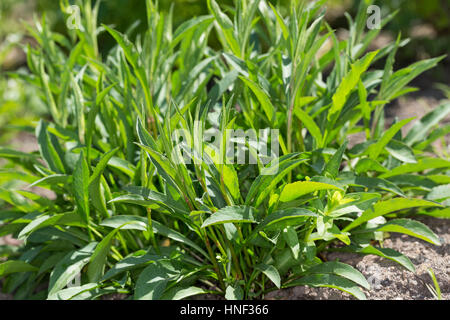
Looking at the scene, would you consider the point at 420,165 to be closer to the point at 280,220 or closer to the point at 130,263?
the point at 280,220

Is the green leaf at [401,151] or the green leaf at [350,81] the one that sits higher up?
the green leaf at [350,81]

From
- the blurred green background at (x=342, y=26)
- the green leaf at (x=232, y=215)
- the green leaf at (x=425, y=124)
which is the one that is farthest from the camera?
the blurred green background at (x=342, y=26)

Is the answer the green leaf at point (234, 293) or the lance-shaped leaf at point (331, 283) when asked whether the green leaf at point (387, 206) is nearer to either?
the lance-shaped leaf at point (331, 283)

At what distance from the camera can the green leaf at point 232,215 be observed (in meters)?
1.36

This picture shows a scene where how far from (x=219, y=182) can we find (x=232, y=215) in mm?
170

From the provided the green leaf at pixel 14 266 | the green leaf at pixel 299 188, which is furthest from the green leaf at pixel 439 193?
the green leaf at pixel 14 266

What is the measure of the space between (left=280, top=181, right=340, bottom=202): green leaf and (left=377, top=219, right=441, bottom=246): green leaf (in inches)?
14.2

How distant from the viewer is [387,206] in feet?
5.16

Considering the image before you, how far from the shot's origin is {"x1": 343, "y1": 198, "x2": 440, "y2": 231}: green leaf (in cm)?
153

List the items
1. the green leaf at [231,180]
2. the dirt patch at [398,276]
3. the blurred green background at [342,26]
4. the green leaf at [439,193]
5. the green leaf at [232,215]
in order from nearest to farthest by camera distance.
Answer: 1. the green leaf at [232,215]
2. the green leaf at [231,180]
3. the dirt patch at [398,276]
4. the green leaf at [439,193]
5. the blurred green background at [342,26]

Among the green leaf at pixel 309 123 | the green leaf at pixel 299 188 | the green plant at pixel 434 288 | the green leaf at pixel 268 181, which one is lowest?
the green plant at pixel 434 288

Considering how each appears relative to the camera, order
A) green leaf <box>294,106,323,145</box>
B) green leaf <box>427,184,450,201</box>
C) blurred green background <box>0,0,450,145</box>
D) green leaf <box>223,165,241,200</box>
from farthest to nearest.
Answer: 1. blurred green background <box>0,0,450,145</box>
2. green leaf <box>427,184,450,201</box>
3. green leaf <box>294,106,323,145</box>
4. green leaf <box>223,165,241,200</box>

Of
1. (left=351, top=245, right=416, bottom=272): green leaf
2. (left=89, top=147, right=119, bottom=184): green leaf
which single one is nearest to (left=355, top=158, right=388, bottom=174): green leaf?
(left=351, top=245, right=416, bottom=272): green leaf

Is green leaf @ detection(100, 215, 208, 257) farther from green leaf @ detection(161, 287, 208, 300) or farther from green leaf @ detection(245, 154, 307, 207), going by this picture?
green leaf @ detection(245, 154, 307, 207)
